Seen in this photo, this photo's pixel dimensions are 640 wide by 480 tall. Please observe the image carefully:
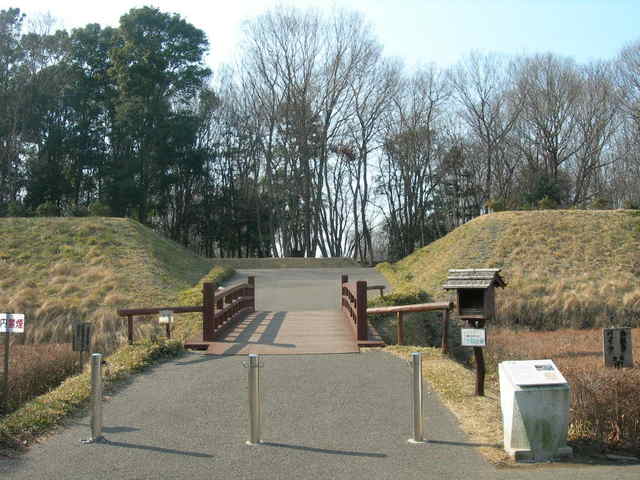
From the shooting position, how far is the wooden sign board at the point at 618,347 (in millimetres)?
8844

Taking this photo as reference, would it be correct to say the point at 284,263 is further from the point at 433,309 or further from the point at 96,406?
the point at 96,406

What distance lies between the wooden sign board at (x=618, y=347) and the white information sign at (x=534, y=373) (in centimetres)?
269

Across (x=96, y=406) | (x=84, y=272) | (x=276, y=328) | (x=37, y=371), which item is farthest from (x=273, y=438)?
(x=84, y=272)

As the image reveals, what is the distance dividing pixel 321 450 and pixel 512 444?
1798 mm

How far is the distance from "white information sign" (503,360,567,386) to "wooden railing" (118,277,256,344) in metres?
7.73

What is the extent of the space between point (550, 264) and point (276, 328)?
513 inches

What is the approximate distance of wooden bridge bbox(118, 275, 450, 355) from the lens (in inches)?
499

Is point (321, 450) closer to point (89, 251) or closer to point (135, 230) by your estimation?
point (89, 251)

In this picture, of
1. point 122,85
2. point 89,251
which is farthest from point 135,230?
point 122,85

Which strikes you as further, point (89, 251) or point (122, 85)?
point (122, 85)

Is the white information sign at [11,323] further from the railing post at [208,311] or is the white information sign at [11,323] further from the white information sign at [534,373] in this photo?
the white information sign at [534,373]

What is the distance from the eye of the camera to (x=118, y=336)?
58.0 feet

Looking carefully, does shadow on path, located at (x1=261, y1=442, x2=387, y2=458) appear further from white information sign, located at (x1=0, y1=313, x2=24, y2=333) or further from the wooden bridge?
the wooden bridge

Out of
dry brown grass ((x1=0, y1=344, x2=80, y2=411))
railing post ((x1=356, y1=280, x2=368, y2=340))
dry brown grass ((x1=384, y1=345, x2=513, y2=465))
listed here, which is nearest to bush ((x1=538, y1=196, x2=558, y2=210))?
railing post ((x1=356, y1=280, x2=368, y2=340))
